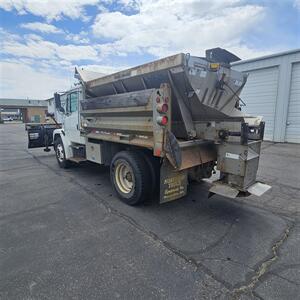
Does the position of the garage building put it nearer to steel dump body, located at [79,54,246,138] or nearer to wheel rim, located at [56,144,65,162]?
steel dump body, located at [79,54,246,138]

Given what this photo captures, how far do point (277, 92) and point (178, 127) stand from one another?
11.0m

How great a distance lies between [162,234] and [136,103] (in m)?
2.10

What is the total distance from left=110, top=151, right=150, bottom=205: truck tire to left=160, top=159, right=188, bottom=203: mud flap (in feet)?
1.66

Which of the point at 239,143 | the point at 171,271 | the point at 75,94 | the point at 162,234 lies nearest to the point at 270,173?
the point at 239,143

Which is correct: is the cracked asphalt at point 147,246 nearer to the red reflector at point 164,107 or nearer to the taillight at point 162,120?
the taillight at point 162,120

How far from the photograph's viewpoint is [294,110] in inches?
480

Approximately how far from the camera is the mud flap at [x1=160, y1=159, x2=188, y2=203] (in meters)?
3.56

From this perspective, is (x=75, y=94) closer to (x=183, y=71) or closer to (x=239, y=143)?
(x=183, y=71)

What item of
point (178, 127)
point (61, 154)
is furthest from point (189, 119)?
point (61, 154)

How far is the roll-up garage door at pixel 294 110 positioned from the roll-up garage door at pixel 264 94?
85cm

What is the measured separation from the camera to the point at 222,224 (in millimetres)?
3520

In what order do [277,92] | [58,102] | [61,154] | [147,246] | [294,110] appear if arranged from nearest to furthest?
[147,246] < [58,102] < [61,154] < [294,110] < [277,92]

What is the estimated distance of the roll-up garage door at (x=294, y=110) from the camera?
12.0 metres

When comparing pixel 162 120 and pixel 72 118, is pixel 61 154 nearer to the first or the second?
pixel 72 118
